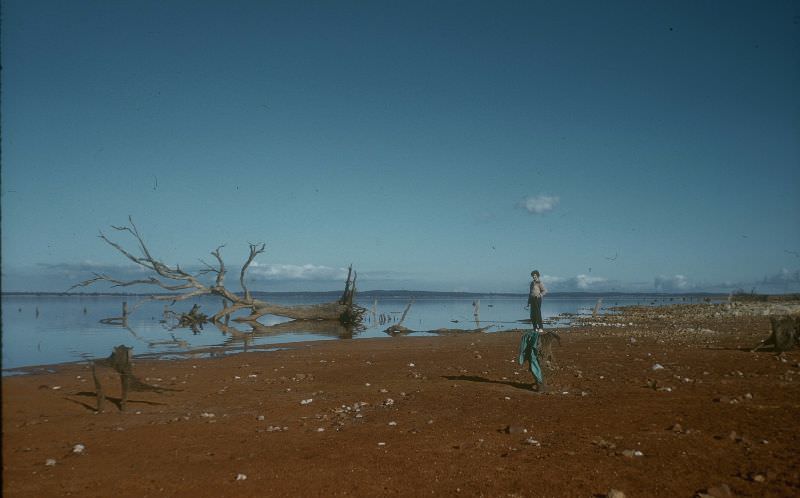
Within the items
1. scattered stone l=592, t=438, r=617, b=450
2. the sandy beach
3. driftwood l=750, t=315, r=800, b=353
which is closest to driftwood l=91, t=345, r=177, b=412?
the sandy beach

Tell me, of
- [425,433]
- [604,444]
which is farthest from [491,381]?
[604,444]

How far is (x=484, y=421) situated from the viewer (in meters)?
9.07

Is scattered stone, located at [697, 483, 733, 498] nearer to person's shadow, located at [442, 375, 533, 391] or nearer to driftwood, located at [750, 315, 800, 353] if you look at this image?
person's shadow, located at [442, 375, 533, 391]

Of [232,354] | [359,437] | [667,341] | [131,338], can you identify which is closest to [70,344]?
[131,338]

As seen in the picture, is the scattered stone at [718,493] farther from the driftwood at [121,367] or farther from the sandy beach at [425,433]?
the driftwood at [121,367]

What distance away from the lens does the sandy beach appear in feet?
20.6

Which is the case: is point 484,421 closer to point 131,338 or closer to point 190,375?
point 190,375

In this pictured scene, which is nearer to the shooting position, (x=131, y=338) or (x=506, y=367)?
(x=506, y=367)

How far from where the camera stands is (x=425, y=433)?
333 inches

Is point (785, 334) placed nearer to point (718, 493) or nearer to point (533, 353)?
point (533, 353)

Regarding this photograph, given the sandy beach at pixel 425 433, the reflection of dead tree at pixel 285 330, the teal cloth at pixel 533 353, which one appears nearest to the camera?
the sandy beach at pixel 425 433

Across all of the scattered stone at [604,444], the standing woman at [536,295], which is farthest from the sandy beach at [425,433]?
the standing woman at [536,295]

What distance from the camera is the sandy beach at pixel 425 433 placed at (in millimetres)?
6266

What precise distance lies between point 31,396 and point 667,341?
20.6 m
